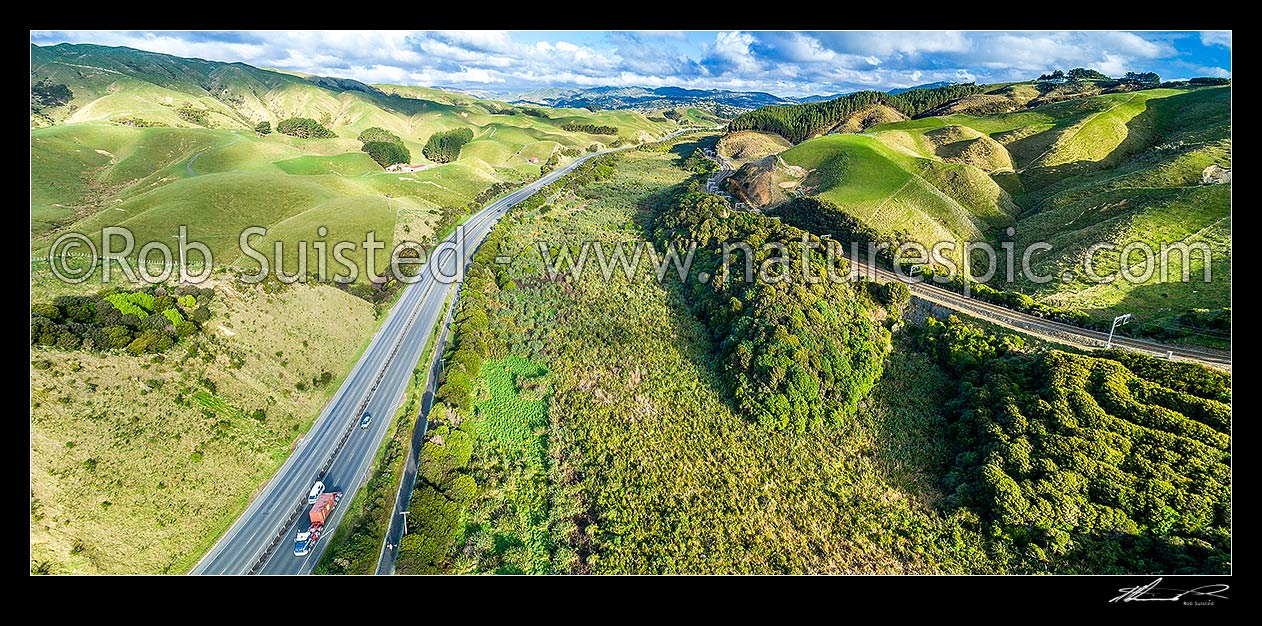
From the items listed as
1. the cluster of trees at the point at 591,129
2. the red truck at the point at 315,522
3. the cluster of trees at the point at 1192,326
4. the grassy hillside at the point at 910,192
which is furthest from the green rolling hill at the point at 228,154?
the cluster of trees at the point at 1192,326

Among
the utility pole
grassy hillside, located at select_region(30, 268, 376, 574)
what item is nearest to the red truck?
grassy hillside, located at select_region(30, 268, 376, 574)

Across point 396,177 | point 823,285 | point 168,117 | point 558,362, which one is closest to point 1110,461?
point 823,285

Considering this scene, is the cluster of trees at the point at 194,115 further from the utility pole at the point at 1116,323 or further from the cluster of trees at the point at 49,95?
the utility pole at the point at 1116,323

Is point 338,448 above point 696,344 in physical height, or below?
below

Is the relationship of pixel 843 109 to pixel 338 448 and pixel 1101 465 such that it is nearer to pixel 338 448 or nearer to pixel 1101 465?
pixel 1101 465

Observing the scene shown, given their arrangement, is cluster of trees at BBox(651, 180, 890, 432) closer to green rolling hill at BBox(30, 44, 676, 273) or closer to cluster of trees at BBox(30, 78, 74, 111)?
green rolling hill at BBox(30, 44, 676, 273)
